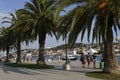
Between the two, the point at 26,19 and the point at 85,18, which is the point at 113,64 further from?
the point at 26,19

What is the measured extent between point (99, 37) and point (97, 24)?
144cm

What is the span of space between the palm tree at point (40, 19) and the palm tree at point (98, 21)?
550 inches

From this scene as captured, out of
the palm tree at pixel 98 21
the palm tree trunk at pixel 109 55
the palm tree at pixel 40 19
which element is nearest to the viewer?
the palm tree at pixel 98 21

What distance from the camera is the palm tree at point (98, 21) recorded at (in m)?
23.8

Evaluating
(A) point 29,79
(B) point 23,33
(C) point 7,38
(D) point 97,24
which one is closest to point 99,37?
(D) point 97,24

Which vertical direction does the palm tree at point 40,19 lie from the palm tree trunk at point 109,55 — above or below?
above

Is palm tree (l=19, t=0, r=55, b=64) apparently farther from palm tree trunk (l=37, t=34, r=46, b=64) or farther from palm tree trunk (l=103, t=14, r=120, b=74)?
palm tree trunk (l=103, t=14, r=120, b=74)

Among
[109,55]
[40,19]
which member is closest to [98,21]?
[109,55]

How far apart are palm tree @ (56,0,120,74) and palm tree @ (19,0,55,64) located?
14.0m

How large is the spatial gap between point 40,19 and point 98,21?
16.5 m

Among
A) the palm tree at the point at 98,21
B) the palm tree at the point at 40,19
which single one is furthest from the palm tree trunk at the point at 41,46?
the palm tree at the point at 98,21

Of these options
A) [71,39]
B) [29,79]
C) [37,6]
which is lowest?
[29,79]

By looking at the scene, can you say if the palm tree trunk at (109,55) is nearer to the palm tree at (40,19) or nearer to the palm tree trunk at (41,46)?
the palm tree at (40,19)

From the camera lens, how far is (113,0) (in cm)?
2262
